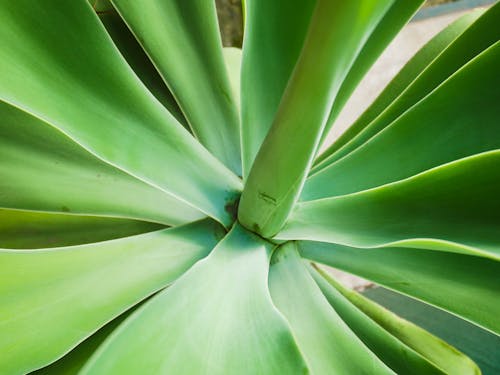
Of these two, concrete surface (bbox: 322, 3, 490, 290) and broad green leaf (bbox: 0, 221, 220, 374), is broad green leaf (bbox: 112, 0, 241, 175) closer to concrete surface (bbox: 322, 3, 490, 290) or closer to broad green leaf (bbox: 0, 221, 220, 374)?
broad green leaf (bbox: 0, 221, 220, 374)

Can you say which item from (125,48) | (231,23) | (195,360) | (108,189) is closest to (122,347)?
(195,360)

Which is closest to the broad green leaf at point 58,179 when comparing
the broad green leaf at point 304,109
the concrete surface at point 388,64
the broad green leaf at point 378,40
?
the broad green leaf at point 304,109

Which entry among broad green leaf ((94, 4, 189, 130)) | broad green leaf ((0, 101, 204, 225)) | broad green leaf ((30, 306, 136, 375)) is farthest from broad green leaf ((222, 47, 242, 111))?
broad green leaf ((30, 306, 136, 375))

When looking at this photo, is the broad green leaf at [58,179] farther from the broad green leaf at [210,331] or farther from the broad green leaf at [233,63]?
the broad green leaf at [233,63]

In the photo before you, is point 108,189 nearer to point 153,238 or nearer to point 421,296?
point 153,238

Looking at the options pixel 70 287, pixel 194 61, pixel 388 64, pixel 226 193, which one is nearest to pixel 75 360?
pixel 70 287

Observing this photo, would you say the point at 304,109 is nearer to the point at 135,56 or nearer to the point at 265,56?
the point at 265,56
